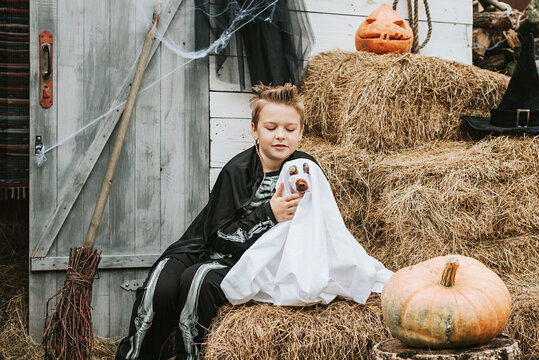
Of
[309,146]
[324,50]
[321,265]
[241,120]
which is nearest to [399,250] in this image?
[321,265]

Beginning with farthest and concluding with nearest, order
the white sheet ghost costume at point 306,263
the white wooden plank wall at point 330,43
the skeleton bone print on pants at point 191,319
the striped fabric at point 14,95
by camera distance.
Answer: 1. the white wooden plank wall at point 330,43
2. the striped fabric at point 14,95
3. the skeleton bone print on pants at point 191,319
4. the white sheet ghost costume at point 306,263

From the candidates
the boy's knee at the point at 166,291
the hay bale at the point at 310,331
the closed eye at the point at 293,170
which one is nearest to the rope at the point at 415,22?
the closed eye at the point at 293,170

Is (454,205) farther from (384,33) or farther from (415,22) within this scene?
(415,22)

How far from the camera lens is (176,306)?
2480 millimetres

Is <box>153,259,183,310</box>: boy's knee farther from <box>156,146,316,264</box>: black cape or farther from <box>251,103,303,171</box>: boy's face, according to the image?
<box>251,103,303,171</box>: boy's face

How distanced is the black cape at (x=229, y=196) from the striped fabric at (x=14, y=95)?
1.23 meters

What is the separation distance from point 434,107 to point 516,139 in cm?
53

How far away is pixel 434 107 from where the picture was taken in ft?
11.0

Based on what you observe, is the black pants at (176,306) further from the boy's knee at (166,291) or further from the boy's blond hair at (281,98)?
the boy's blond hair at (281,98)

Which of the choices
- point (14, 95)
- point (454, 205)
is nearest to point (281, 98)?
point (454, 205)

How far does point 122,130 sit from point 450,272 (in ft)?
6.81

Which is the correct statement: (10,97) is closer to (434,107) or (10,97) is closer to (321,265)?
(321,265)

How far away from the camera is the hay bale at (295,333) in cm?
211

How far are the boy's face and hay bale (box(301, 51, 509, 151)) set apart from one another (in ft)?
2.05
